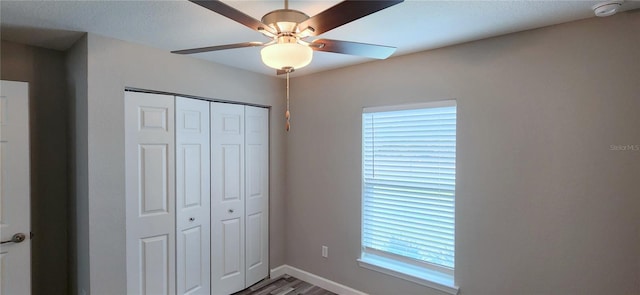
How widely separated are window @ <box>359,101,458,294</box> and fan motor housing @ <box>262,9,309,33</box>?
1546mm

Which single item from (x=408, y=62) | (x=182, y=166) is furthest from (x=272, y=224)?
(x=408, y=62)

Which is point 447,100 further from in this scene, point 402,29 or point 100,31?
point 100,31

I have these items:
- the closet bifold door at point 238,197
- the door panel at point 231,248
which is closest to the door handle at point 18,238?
the closet bifold door at point 238,197

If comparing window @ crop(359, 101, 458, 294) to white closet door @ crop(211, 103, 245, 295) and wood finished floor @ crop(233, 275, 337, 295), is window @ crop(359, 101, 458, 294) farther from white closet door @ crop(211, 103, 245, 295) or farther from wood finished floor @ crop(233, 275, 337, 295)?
white closet door @ crop(211, 103, 245, 295)

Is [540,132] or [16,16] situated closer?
[16,16]

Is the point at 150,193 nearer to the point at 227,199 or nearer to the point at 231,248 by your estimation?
the point at 227,199

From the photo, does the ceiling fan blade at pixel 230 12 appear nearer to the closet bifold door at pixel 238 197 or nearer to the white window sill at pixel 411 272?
the closet bifold door at pixel 238 197

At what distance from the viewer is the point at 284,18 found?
1368 mm

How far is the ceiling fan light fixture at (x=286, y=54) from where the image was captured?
54.2 inches

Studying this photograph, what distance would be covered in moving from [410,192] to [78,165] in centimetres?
265

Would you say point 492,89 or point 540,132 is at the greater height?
point 492,89

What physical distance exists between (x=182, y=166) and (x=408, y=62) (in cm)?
216

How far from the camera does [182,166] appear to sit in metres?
2.75

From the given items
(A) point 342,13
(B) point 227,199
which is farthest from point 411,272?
(A) point 342,13
